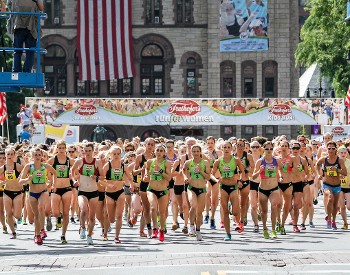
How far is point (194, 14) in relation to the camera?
260ft

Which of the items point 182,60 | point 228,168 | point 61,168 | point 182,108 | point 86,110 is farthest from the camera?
point 182,60

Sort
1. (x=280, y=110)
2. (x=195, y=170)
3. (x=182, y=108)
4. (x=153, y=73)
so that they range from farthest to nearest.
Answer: (x=153, y=73) → (x=280, y=110) → (x=182, y=108) → (x=195, y=170)

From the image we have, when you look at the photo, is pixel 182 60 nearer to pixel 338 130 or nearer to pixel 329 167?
pixel 338 130

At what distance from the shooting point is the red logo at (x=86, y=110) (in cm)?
4734

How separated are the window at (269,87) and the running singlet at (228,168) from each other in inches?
2295

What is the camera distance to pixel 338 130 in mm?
43719

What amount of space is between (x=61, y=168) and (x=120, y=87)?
5815 cm

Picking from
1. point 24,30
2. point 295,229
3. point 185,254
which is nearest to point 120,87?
point 295,229

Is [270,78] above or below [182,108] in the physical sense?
above

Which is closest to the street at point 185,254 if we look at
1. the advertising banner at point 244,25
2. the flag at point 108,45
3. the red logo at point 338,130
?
the red logo at point 338,130

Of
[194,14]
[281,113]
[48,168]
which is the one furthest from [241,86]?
[48,168]

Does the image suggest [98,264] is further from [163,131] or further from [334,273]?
[163,131]

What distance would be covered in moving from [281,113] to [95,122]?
8185 millimetres

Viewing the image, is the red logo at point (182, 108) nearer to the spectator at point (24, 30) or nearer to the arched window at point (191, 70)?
Result: the spectator at point (24, 30)
